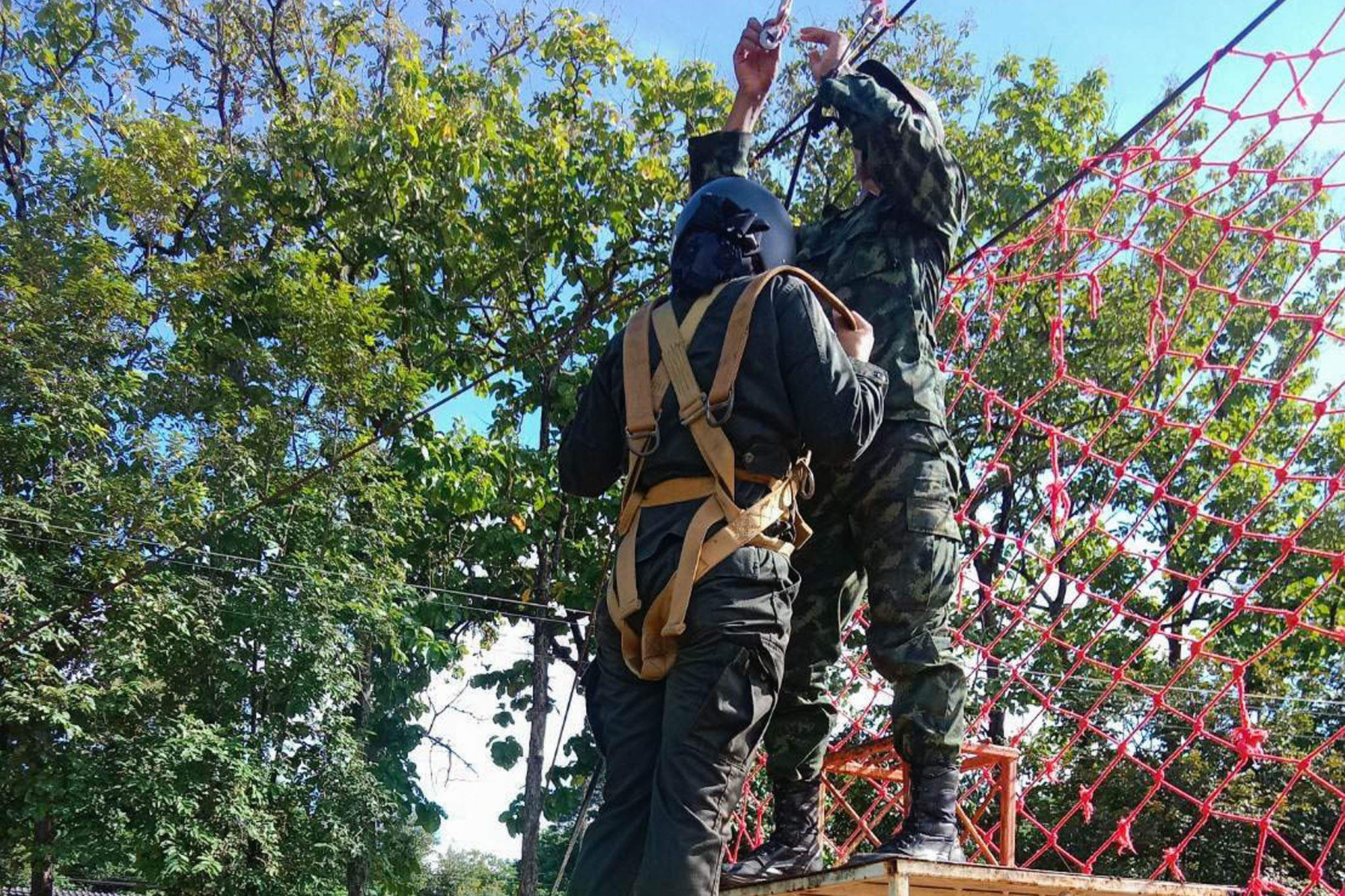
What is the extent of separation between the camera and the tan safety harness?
271 cm

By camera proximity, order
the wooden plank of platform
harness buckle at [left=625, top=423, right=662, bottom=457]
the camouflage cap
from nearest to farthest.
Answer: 1. the wooden plank of platform
2. harness buckle at [left=625, top=423, right=662, bottom=457]
3. the camouflage cap

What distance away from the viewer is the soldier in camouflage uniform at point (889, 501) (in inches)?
124

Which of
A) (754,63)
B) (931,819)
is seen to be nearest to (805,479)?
(931,819)

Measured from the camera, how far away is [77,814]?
11.5 metres

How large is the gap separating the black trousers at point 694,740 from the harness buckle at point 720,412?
283 millimetres

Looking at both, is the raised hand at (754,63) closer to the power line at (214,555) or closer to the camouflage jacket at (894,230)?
the camouflage jacket at (894,230)

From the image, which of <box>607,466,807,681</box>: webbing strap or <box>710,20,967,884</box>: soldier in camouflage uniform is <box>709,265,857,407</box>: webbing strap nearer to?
<box>607,466,807,681</box>: webbing strap

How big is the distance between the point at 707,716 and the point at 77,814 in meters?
10.8

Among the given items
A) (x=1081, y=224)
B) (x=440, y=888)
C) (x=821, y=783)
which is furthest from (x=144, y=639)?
(x=440, y=888)

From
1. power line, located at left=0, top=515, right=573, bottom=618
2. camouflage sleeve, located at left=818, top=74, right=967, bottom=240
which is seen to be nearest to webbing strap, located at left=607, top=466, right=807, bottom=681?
camouflage sleeve, located at left=818, top=74, right=967, bottom=240

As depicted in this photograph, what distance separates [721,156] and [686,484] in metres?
1.18

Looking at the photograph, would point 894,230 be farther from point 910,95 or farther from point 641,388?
point 641,388

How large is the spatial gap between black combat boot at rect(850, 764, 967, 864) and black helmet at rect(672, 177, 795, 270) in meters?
1.29

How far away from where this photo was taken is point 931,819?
3.06 m
